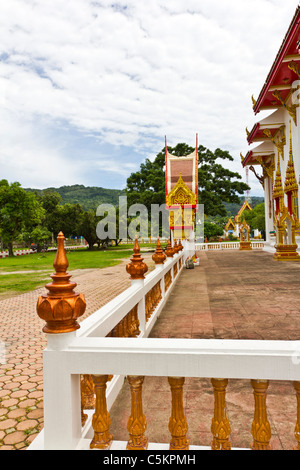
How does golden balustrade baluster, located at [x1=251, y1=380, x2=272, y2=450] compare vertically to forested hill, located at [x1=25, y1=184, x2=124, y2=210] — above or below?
below

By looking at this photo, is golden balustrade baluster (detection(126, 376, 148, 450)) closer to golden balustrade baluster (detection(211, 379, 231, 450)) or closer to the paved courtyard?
golden balustrade baluster (detection(211, 379, 231, 450))

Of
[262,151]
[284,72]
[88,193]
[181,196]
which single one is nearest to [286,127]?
[284,72]

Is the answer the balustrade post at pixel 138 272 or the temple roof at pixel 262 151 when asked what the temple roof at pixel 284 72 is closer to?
the temple roof at pixel 262 151

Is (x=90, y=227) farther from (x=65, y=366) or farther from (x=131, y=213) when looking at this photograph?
(x=65, y=366)

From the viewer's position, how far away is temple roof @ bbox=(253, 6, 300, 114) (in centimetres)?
1099

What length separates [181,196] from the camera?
781 inches

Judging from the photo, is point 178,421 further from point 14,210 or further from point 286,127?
point 14,210

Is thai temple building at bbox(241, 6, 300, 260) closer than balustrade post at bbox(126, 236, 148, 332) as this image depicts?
No

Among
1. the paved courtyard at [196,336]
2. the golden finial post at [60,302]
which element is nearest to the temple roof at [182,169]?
the paved courtyard at [196,336]

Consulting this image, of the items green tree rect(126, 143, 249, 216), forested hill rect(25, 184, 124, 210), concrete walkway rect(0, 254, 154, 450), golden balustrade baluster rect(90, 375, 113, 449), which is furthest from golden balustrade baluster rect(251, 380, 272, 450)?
forested hill rect(25, 184, 124, 210)

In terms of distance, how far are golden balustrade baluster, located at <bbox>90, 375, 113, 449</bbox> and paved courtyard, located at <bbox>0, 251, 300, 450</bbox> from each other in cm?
66

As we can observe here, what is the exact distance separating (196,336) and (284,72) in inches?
534

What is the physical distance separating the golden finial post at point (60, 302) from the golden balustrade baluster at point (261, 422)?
0.98 meters
